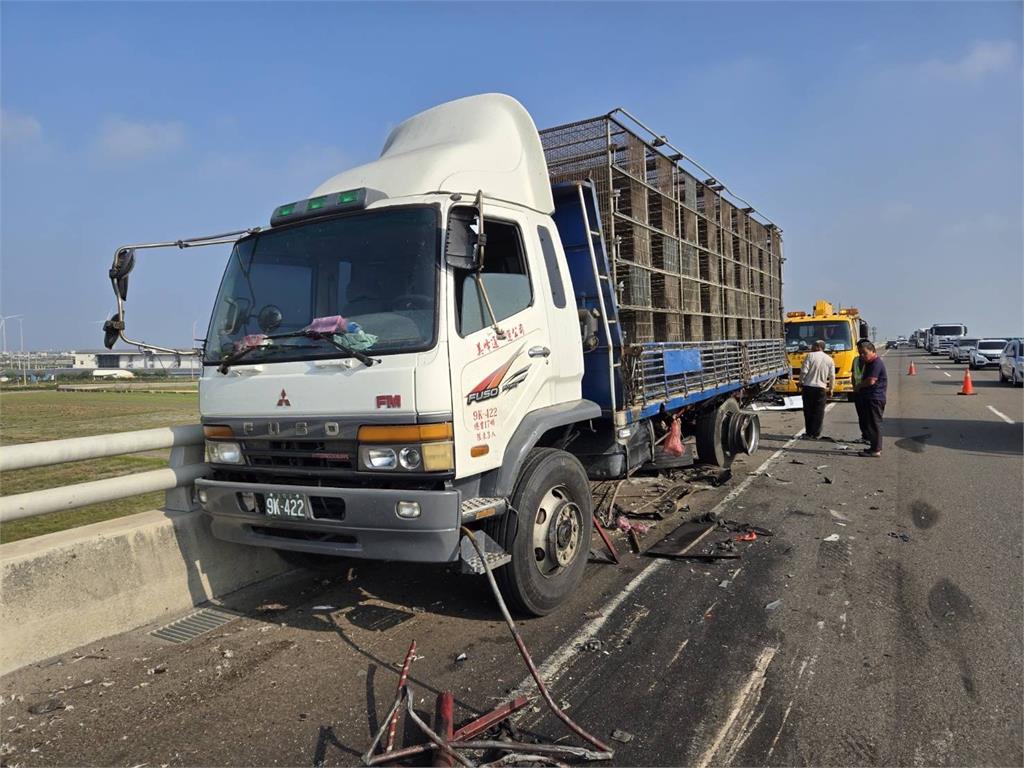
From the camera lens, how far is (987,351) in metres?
33.1

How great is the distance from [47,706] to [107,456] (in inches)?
55.3

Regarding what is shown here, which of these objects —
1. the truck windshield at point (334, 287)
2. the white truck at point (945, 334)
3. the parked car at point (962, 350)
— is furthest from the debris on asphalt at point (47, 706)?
the white truck at point (945, 334)

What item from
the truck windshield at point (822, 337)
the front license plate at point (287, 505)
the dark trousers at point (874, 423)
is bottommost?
the dark trousers at point (874, 423)

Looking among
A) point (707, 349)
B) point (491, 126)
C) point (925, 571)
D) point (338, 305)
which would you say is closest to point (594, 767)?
point (338, 305)

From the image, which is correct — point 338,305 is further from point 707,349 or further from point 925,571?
point 707,349

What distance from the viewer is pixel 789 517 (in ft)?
20.8

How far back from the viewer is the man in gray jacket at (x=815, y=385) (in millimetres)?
10906

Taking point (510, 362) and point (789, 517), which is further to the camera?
point (789, 517)

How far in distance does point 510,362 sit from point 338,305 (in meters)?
1.09

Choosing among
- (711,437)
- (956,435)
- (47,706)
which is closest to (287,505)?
(47,706)

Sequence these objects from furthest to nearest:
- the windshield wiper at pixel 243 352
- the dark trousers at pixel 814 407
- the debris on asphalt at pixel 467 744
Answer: the dark trousers at pixel 814 407
the windshield wiper at pixel 243 352
the debris on asphalt at pixel 467 744

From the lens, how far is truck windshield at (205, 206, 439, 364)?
11.8 feet

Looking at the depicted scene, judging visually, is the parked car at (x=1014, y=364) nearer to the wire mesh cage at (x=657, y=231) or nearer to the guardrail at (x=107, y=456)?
the wire mesh cage at (x=657, y=231)

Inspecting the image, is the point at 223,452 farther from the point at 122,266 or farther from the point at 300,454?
the point at 122,266
